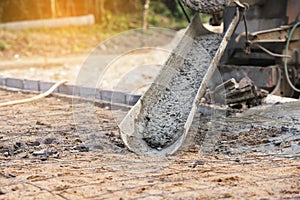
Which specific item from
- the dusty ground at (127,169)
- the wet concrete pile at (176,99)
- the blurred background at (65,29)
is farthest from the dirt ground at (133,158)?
Answer: the blurred background at (65,29)

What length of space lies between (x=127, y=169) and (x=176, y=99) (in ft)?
5.09

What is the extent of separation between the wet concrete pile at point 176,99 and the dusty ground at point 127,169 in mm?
308

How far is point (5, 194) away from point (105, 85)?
6550 mm

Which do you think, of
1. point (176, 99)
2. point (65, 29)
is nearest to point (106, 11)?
point (65, 29)

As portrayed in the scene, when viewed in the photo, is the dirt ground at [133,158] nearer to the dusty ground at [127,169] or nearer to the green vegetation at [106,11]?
the dusty ground at [127,169]

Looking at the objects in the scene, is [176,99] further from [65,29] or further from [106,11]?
[106,11]

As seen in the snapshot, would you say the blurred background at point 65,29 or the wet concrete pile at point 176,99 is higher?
the wet concrete pile at point 176,99

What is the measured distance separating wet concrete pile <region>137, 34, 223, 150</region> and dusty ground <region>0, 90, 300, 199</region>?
1.01 ft

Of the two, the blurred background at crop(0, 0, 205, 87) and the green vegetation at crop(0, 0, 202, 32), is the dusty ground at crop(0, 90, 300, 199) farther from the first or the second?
the green vegetation at crop(0, 0, 202, 32)

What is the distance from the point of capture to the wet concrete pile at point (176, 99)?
5.16 meters

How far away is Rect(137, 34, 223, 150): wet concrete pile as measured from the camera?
516 cm

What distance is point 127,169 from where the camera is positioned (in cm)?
420

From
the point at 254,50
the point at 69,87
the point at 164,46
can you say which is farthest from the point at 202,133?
the point at 164,46

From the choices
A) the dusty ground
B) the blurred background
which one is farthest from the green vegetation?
the dusty ground
